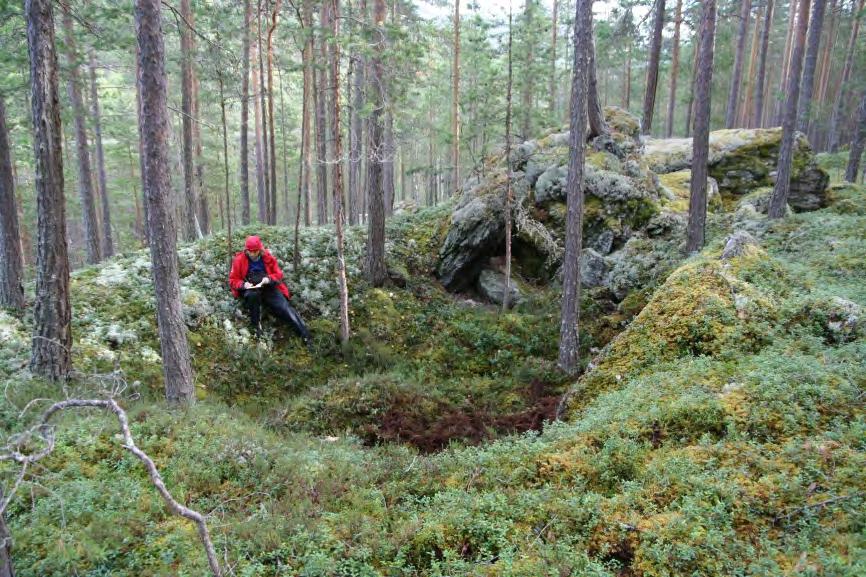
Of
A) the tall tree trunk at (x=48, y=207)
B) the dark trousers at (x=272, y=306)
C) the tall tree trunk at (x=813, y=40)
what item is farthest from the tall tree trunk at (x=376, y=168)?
the tall tree trunk at (x=813, y=40)

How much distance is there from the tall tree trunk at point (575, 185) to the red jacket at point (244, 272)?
20.9 ft

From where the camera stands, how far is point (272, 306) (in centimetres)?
1133

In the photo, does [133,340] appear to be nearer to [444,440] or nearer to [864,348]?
[444,440]

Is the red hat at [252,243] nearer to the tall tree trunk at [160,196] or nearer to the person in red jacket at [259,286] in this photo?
the person in red jacket at [259,286]

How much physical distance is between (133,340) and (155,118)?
4.94 m

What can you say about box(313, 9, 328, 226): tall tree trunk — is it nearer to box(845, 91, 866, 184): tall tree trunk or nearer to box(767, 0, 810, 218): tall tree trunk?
box(767, 0, 810, 218): tall tree trunk

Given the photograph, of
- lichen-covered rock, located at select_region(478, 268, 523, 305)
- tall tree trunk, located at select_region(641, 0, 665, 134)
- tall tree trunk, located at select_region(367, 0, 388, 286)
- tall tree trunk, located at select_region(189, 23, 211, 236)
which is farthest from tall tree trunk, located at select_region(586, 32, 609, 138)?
tall tree trunk, located at select_region(189, 23, 211, 236)

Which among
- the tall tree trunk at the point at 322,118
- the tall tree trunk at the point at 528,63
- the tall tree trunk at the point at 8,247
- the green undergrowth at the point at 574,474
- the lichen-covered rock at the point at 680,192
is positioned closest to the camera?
the green undergrowth at the point at 574,474

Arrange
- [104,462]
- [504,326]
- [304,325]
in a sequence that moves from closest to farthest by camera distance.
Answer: [104,462], [304,325], [504,326]

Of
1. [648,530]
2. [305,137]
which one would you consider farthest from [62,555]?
[305,137]

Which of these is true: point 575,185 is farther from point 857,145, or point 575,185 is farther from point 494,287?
point 857,145

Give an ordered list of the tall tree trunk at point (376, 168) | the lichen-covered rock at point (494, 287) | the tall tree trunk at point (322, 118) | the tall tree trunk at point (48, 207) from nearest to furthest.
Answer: the tall tree trunk at point (48, 207) < the tall tree trunk at point (376, 168) < the tall tree trunk at point (322, 118) < the lichen-covered rock at point (494, 287)

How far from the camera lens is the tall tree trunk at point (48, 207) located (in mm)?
6594

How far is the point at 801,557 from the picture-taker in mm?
3416
